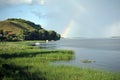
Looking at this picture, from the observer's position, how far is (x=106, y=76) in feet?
115

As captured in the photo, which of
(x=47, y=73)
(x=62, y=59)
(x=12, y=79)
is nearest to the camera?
(x=12, y=79)

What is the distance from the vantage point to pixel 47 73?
36344mm

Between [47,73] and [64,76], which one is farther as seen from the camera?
[47,73]

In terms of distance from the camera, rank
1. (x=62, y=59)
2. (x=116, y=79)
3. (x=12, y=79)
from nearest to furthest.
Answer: (x=12, y=79) → (x=116, y=79) → (x=62, y=59)

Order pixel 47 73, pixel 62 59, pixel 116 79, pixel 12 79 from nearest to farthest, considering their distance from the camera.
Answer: pixel 12 79, pixel 116 79, pixel 47 73, pixel 62 59

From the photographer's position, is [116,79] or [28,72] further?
[28,72]

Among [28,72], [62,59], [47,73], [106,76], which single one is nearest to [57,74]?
[47,73]

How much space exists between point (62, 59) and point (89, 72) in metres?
24.6

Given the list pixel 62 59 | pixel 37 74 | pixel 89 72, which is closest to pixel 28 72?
pixel 37 74

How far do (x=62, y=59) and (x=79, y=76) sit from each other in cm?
2750

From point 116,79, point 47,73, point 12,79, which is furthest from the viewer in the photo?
point 47,73

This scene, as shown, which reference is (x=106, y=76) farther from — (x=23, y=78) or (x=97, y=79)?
(x=23, y=78)

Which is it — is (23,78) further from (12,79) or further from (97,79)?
(97,79)

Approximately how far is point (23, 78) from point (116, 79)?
1337 centimetres
